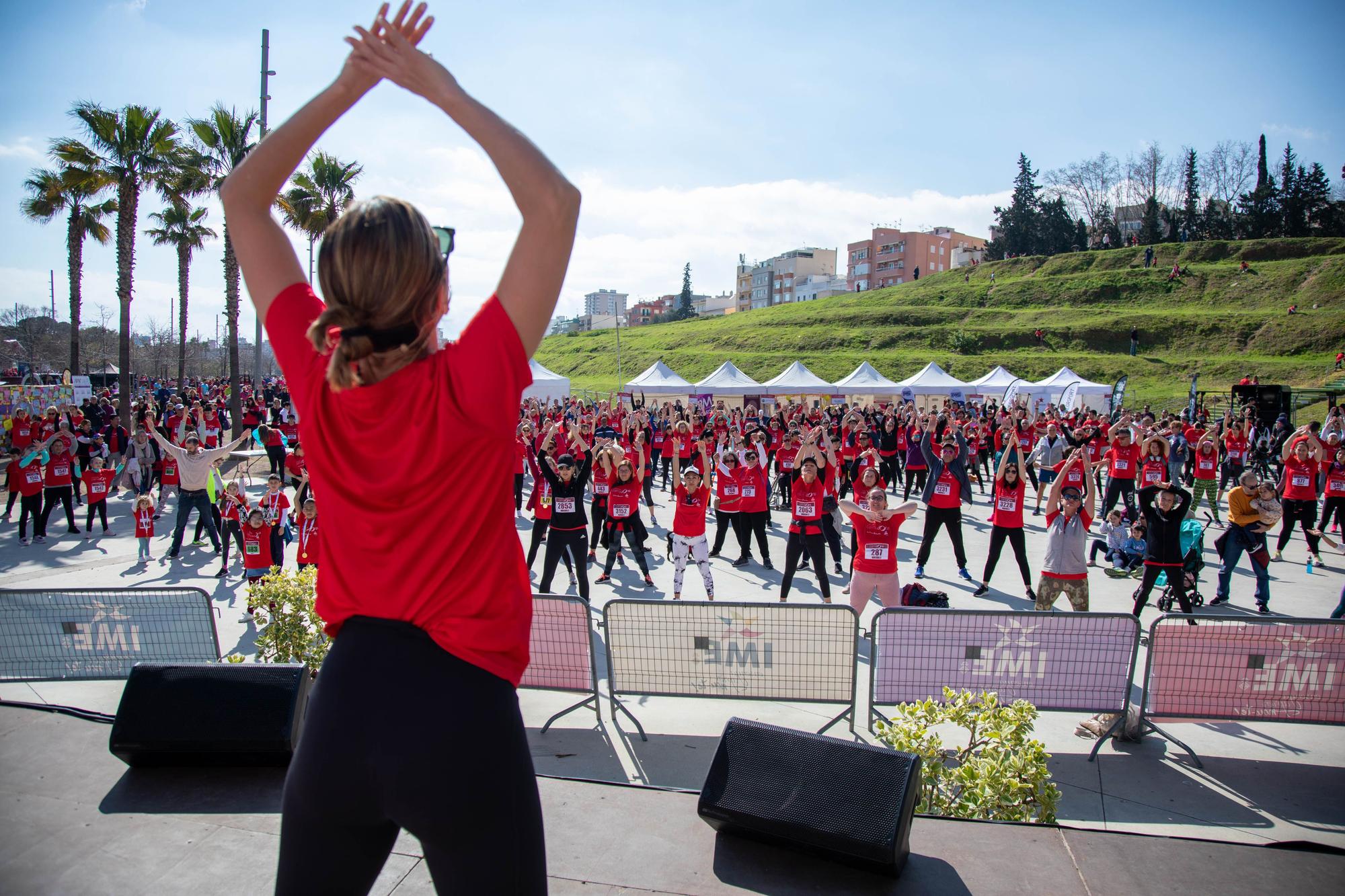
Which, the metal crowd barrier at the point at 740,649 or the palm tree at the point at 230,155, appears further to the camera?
the palm tree at the point at 230,155

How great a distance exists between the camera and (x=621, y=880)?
2.78m

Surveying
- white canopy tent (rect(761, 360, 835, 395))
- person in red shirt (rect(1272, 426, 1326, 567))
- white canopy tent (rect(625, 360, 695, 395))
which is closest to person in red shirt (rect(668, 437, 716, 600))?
person in red shirt (rect(1272, 426, 1326, 567))

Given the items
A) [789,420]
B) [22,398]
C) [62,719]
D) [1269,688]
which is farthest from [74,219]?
[1269,688]

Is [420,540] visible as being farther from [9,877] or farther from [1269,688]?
[1269,688]

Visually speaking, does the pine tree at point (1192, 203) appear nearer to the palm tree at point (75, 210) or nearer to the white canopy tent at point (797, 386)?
the white canopy tent at point (797, 386)

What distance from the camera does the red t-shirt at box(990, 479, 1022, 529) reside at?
9.89m

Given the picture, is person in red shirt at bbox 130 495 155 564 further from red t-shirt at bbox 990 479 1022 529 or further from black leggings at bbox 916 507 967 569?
red t-shirt at bbox 990 479 1022 529

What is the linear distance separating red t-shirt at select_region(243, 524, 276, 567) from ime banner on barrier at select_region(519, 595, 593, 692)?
5.06 metres

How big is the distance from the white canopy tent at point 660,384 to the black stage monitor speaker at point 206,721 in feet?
87.2

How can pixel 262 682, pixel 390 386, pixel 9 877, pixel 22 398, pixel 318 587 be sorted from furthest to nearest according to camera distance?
pixel 22 398 < pixel 262 682 < pixel 9 877 < pixel 318 587 < pixel 390 386

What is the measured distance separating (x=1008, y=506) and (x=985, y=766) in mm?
6906

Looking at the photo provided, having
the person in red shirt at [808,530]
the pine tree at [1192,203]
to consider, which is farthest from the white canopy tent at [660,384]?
the pine tree at [1192,203]

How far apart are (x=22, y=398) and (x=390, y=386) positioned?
32.2 meters

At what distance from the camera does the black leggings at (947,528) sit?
34.9 feet
